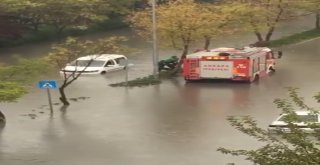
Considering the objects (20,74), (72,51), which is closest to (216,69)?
(72,51)

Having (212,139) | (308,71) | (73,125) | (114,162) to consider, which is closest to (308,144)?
(114,162)

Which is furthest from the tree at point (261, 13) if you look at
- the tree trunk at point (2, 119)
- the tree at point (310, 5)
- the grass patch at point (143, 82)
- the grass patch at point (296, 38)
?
the tree trunk at point (2, 119)

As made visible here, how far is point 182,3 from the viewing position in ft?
97.5

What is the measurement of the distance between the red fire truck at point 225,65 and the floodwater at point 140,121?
45 centimetres

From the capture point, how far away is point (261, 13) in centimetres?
3662

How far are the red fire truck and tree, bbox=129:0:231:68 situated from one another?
1.04m

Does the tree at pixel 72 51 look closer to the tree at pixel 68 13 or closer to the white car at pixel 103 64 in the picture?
the white car at pixel 103 64

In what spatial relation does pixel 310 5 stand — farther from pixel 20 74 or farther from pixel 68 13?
pixel 20 74

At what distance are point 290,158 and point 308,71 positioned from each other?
23881mm

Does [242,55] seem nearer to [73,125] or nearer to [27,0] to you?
[73,125]

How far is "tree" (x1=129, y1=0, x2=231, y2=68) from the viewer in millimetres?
28078

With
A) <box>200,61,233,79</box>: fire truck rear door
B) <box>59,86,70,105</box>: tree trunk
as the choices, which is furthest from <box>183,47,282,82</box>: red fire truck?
<box>59,86,70,105</box>: tree trunk

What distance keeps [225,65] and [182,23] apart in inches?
113

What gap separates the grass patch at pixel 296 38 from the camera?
4122 cm
